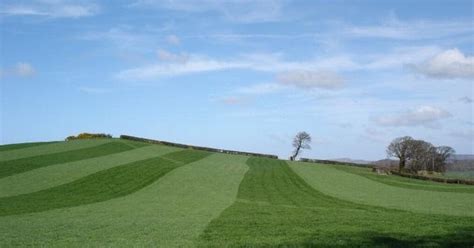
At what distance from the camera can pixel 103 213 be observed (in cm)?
2539

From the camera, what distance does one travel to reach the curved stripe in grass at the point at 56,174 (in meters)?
37.0

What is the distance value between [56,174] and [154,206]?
59.8 ft

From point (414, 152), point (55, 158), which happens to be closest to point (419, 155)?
point (414, 152)

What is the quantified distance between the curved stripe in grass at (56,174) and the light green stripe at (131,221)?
731 cm

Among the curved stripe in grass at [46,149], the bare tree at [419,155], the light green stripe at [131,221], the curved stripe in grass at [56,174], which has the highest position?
the bare tree at [419,155]

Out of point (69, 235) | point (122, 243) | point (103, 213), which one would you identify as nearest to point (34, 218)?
point (103, 213)

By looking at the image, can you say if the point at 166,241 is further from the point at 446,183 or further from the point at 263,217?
the point at 446,183

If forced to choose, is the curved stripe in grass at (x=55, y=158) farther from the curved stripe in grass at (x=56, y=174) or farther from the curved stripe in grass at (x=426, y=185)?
the curved stripe in grass at (x=426, y=185)

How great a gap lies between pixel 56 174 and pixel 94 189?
768cm

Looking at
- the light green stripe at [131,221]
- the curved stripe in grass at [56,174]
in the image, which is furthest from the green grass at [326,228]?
the curved stripe in grass at [56,174]

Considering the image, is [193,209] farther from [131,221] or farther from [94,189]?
[94,189]

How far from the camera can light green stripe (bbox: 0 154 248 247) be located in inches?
693

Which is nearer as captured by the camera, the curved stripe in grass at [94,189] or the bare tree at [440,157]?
the curved stripe in grass at [94,189]

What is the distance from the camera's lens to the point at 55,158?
54750mm
